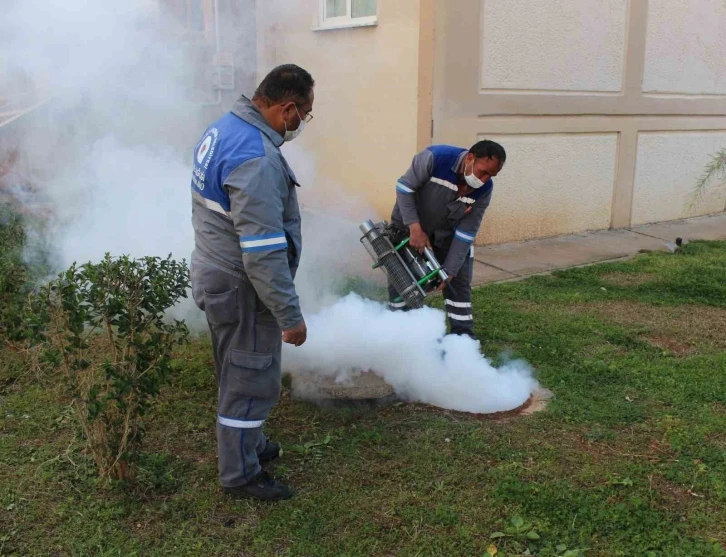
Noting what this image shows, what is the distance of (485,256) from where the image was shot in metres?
7.55

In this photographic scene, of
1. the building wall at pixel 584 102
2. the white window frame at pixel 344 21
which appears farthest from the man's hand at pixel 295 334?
the white window frame at pixel 344 21

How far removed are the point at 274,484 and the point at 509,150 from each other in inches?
224

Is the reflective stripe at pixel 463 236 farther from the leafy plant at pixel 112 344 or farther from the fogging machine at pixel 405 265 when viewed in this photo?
the leafy plant at pixel 112 344

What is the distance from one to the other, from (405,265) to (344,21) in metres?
4.91

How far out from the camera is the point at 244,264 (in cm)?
272

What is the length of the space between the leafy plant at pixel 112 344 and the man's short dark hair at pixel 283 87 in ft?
2.98

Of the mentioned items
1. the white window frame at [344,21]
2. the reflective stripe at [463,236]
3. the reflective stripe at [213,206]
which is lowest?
the reflective stripe at [463,236]

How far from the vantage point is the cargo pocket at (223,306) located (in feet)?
9.30

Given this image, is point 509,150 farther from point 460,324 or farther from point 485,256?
point 460,324

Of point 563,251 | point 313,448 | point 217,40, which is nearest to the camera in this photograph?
point 313,448

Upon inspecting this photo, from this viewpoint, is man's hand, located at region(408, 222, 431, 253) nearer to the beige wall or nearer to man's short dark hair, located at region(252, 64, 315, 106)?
man's short dark hair, located at region(252, 64, 315, 106)

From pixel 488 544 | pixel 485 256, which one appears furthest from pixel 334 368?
pixel 485 256

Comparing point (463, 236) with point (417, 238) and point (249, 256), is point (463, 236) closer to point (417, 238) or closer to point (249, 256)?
point (417, 238)

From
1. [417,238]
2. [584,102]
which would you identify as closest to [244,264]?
[417,238]
